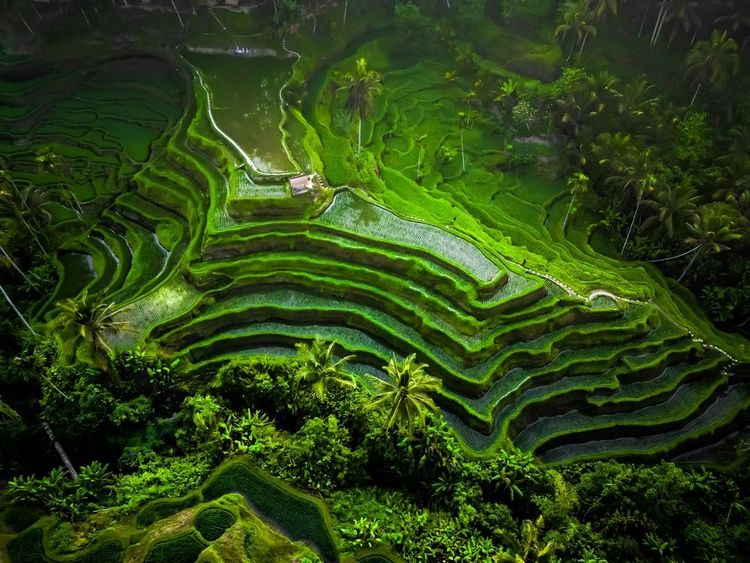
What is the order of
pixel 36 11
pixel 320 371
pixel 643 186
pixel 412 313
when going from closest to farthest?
pixel 320 371 < pixel 412 313 < pixel 643 186 < pixel 36 11

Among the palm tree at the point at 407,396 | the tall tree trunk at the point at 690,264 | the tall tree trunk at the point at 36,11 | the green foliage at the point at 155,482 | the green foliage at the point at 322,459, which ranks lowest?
the green foliage at the point at 155,482

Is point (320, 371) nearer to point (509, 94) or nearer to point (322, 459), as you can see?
point (322, 459)

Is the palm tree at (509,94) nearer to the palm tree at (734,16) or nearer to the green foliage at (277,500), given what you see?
the palm tree at (734,16)

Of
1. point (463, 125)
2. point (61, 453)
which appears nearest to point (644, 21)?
point (463, 125)

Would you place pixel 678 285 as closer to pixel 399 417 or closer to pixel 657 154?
pixel 657 154

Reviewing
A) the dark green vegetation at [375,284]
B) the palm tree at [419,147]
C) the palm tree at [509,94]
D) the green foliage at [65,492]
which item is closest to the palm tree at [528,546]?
the dark green vegetation at [375,284]

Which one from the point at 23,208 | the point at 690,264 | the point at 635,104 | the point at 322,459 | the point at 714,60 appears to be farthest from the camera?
the point at 635,104

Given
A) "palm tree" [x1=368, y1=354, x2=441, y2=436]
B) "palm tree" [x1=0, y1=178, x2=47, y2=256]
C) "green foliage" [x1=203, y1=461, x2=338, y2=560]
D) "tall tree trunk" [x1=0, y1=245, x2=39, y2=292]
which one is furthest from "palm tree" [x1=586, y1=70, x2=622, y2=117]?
"tall tree trunk" [x1=0, y1=245, x2=39, y2=292]
